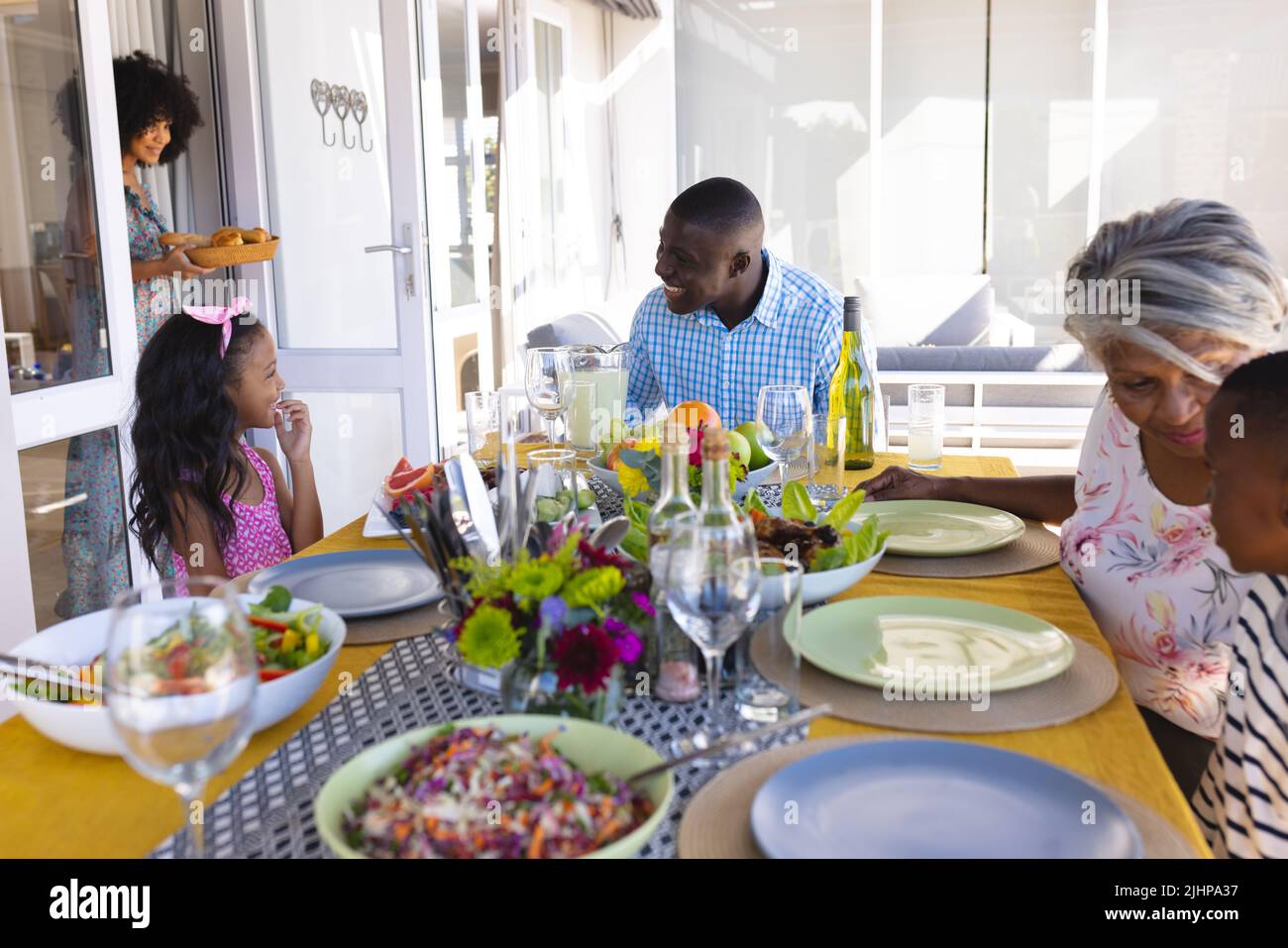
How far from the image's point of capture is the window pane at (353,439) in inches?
140

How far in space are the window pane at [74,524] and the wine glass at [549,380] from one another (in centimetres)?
107

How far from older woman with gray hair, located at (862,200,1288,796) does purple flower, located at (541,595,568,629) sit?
794 mm

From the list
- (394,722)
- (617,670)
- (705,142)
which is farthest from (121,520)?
(705,142)

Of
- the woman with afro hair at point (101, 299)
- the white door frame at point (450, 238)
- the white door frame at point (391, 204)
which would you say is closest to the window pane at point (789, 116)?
the white door frame at point (450, 238)

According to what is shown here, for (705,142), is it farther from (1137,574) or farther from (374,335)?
(1137,574)

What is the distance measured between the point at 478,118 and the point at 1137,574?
12.1 ft

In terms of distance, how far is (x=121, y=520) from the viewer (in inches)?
102

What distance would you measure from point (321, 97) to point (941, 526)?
267 cm

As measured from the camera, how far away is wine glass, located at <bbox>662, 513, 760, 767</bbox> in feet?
2.94

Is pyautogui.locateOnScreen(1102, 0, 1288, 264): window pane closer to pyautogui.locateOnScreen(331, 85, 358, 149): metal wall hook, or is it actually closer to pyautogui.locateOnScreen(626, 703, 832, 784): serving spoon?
pyautogui.locateOnScreen(331, 85, 358, 149): metal wall hook

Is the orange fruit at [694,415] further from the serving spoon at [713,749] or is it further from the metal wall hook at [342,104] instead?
the metal wall hook at [342,104]

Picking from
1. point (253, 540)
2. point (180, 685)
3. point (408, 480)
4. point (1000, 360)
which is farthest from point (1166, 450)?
point (1000, 360)

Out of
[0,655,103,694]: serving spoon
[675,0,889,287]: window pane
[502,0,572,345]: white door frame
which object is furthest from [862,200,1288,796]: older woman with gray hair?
[675,0,889,287]: window pane

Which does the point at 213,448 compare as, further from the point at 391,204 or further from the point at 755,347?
the point at 391,204
